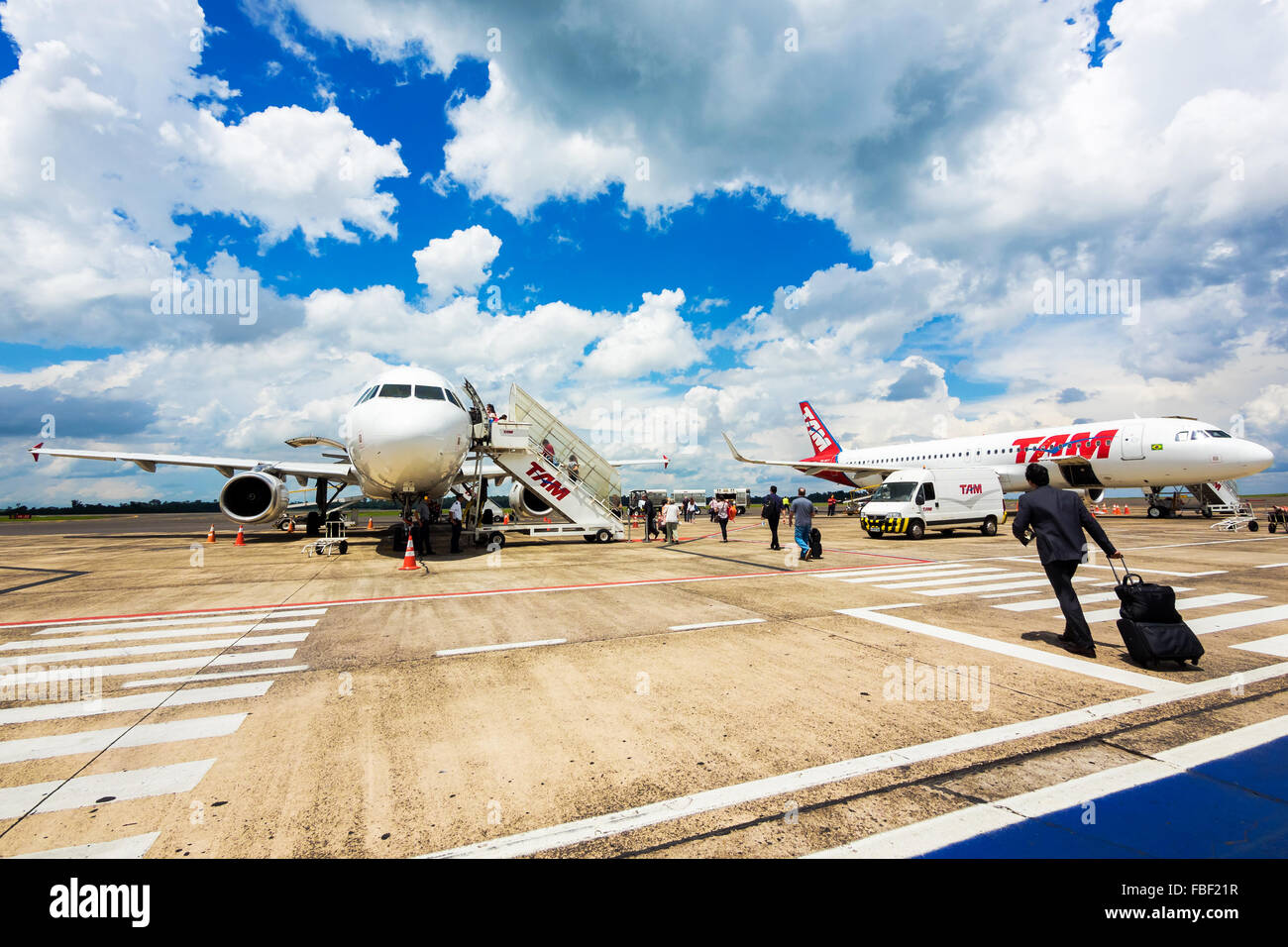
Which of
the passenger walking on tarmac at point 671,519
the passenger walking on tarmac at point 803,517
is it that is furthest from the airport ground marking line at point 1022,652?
the passenger walking on tarmac at point 671,519

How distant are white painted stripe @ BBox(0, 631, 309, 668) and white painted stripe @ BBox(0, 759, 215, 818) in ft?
9.65

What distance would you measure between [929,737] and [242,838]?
3.80m

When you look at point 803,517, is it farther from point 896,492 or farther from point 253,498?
point 253,498

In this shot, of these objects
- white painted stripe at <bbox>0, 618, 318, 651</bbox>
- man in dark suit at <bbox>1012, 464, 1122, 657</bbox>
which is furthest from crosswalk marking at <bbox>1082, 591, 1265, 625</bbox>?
white painted stripe at <bbox>0, 618, 318, 651</bbox>

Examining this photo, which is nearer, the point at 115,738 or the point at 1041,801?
the point at 1041,801

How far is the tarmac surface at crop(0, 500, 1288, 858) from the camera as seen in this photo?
2.55m

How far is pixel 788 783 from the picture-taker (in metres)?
3.00

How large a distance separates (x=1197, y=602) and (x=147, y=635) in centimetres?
1394

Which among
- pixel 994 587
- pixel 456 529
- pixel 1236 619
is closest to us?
pixel 1236 619

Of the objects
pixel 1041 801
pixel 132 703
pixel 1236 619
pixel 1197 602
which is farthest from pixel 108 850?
pixel 1197 602

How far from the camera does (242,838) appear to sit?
251cm

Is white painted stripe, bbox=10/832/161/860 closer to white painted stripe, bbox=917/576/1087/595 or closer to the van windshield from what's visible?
white painted stripe, bbox=917/576/1087/595

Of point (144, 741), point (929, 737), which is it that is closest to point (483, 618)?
point (144, 741)
